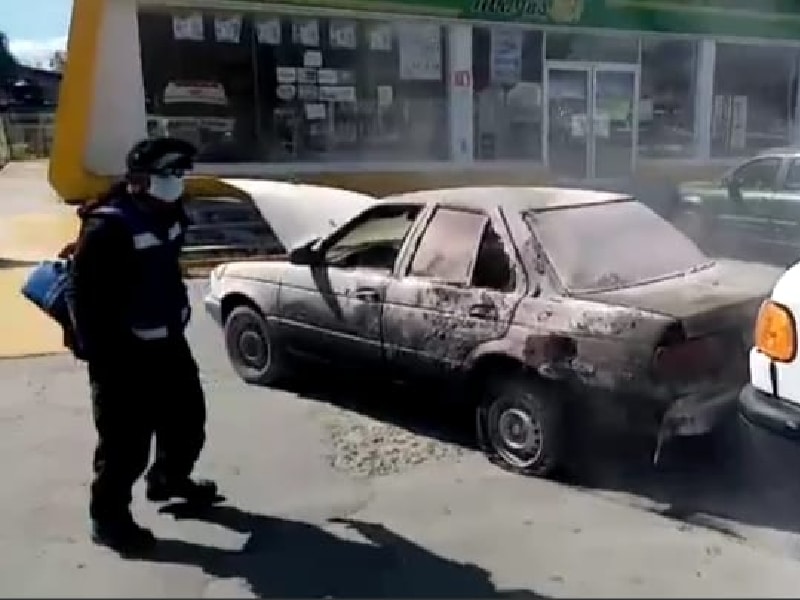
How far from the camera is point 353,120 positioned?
635 inches

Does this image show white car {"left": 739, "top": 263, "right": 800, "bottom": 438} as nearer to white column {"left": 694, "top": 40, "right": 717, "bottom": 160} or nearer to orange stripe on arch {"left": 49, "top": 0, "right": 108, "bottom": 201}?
orange stripe on arch {"left": 49, "top": 0, "right": 108, "bottom": 201}

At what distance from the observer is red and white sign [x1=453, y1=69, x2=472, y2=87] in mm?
16672

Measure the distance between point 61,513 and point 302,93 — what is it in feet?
39.9

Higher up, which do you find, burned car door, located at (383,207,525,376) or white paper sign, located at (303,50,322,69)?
white paper sign, located at (303,50,322,69)

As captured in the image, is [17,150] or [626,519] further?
[17,150]

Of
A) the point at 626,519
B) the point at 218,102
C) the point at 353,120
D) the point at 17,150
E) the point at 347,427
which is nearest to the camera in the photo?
the point at 626,519

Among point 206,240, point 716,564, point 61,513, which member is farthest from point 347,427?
point 206,240

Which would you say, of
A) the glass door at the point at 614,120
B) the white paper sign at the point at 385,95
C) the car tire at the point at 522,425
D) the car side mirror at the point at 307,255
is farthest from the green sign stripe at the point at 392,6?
the car tire at the point at 522,425

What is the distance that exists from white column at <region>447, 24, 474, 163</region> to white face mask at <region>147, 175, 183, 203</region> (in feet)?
43.6

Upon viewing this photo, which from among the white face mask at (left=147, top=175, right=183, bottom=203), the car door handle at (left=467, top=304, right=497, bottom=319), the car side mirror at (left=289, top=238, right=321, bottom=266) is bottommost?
the car door handle at (left=467, top=304, right=497, bottom=319)

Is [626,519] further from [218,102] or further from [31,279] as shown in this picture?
[218,102]

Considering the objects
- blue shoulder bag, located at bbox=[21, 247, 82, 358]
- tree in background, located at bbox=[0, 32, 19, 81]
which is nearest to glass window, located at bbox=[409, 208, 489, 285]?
blue shoulder bag, located at bbox=[21, 247, 82, 358]

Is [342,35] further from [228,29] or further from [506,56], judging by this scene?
[506,56]

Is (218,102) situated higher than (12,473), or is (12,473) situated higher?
(218,102)
